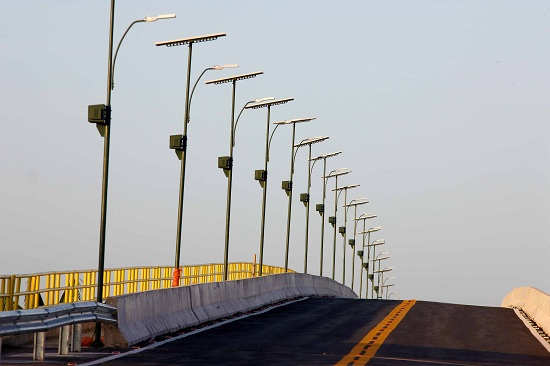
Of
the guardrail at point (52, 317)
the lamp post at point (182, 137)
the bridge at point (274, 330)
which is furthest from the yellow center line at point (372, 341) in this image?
the lamp post at point (182, 137)

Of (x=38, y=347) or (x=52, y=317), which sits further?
(x=38, y=347)

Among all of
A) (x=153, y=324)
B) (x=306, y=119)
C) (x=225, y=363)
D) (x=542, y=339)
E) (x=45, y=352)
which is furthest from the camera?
(x=306, y=119)

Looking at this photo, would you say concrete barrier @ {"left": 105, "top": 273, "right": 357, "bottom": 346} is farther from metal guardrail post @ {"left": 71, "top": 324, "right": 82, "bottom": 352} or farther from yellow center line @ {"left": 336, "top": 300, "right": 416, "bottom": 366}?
yellow center line @ {"left": 336, "top": 300, "right": 416, "bottom": 366}

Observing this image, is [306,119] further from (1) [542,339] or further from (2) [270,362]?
(2) [270,362]

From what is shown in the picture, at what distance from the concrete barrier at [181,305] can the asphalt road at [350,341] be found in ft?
2.13

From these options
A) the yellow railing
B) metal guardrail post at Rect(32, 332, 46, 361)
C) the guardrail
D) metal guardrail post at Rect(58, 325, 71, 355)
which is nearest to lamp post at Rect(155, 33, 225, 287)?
the yellow railing

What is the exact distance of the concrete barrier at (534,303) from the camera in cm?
3731

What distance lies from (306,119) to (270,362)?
46.5 m

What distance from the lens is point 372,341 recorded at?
2834cm

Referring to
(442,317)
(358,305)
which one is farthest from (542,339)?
(358,305)

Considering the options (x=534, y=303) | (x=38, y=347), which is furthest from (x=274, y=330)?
(x=534, y=303)

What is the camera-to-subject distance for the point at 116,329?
25391 mm

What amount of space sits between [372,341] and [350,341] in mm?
548

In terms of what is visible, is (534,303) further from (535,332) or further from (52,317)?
(52,317)
